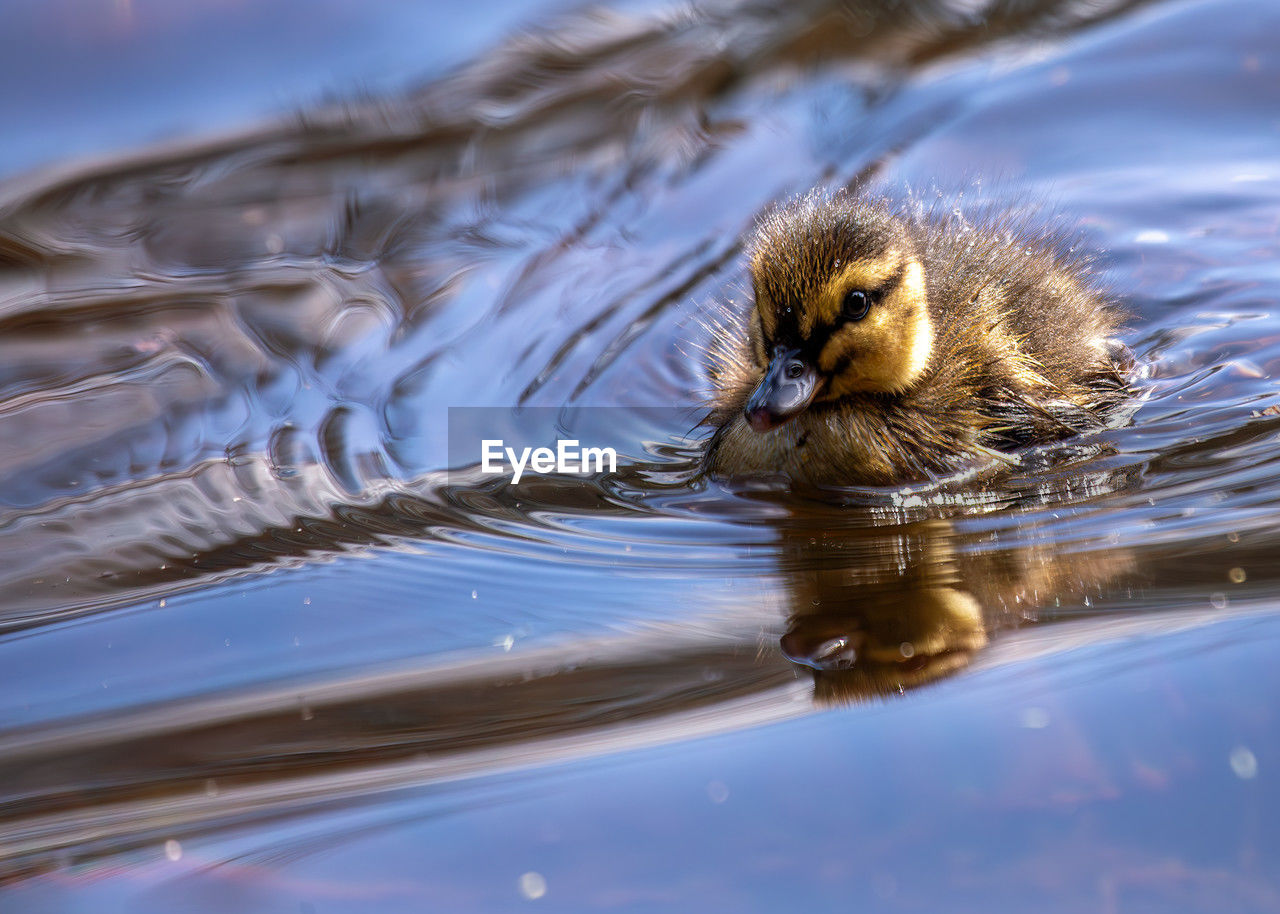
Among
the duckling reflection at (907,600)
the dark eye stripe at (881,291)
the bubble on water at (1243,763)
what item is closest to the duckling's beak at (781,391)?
the dark eye stripe at (881,291)

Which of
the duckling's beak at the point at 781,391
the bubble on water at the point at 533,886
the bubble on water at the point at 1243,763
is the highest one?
the duckling's beak at the point at 781,391

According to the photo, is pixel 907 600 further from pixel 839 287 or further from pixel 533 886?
pixel 839 287

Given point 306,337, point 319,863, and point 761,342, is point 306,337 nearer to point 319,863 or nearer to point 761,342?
point 761,342

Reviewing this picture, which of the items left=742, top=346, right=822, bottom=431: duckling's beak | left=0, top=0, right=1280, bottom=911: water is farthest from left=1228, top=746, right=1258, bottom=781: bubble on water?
left=742, top=346, right=822, bottom=431: duckling's beak

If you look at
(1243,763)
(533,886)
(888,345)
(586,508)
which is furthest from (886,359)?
(533,886)

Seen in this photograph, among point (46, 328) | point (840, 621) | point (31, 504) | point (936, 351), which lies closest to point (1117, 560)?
point (840, 621)

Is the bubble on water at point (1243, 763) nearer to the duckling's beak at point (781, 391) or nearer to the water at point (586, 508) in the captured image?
the water at point (586, 508)

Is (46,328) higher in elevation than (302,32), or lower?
lower
